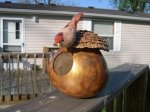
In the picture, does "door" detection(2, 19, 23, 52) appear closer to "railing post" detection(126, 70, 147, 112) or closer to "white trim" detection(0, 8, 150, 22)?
"white trim" detection(0, 8, 150, 22)

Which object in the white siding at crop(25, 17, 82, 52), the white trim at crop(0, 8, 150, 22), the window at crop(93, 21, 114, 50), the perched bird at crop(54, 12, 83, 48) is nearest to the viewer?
the perched bird at crop(54, 12, 83, 48)

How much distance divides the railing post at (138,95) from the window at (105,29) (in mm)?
11263

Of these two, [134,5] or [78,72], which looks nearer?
[78,72]

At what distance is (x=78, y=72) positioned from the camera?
1.91 metres

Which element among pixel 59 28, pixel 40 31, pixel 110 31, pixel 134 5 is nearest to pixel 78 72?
pixel 40 31

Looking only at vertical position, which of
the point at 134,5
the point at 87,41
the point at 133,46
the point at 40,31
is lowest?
the point at 133,46

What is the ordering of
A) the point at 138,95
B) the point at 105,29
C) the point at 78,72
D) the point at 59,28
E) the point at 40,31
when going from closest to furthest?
the point at 78,72 < the point at 138,95 < the point at 40,31 < the point at 59,28 < the point at 105,29

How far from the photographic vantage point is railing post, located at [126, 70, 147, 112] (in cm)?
442

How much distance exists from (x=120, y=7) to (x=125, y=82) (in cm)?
2745

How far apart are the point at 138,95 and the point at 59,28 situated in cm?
1066

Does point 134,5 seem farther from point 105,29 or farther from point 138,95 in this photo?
point 138,95

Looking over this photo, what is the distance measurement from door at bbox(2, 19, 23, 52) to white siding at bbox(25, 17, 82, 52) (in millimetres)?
287

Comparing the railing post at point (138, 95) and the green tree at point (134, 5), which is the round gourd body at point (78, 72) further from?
the green tree at point (134, 5)

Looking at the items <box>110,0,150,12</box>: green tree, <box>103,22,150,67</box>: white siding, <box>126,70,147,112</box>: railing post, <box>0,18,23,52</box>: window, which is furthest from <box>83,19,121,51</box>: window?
<box>110,0,150,12</box>: green tree
